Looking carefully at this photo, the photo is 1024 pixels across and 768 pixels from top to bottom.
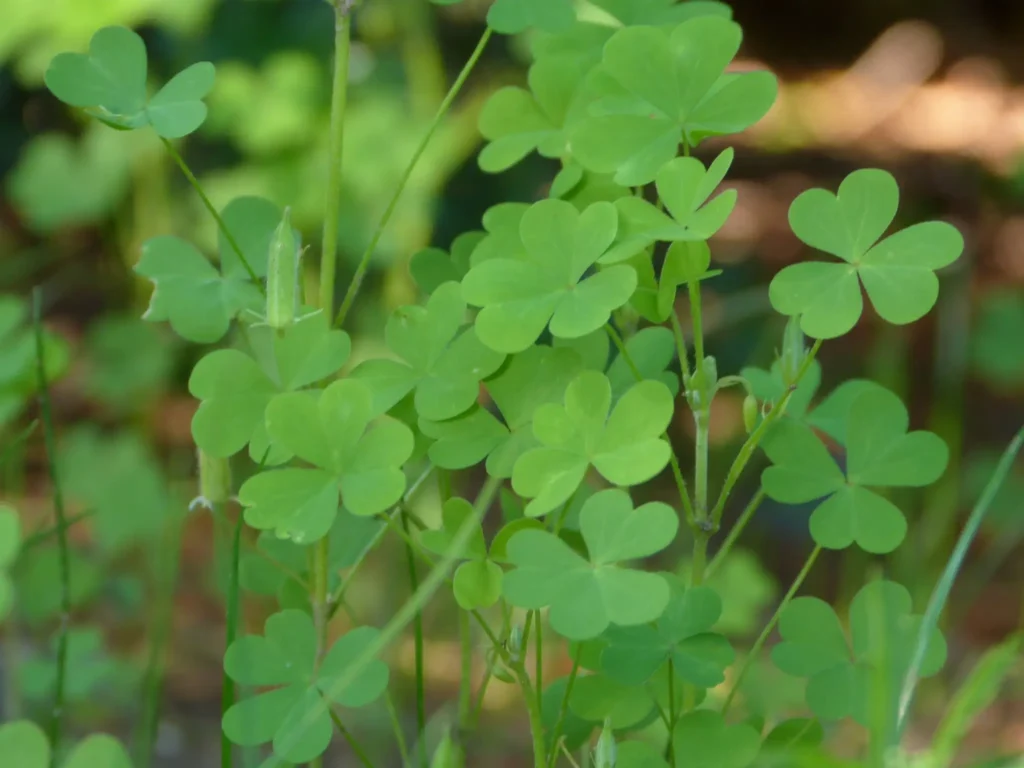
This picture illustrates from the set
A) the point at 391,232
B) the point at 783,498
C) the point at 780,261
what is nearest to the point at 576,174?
the point at 783,498

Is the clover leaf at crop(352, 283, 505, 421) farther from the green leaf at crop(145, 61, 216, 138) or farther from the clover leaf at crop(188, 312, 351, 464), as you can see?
the green leaf at crop(145, 61, 216, 138)

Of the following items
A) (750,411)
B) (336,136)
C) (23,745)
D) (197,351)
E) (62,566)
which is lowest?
(197,351)

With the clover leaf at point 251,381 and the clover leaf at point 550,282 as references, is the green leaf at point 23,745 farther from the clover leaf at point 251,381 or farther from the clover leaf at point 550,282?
the clover leaf at point 550,282

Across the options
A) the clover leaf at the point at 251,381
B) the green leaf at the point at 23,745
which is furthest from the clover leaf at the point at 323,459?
the green leaf at the point at 23,745

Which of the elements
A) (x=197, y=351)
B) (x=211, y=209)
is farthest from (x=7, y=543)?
(x=197, y=351)

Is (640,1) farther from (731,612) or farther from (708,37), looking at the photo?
(731,612)

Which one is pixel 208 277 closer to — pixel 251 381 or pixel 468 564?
pixel 251 381

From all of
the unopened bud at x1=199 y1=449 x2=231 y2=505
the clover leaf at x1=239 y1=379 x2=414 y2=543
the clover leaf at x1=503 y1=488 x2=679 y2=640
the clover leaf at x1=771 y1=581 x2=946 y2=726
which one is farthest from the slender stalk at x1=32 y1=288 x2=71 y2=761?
the clover leaf at x1=771 y1=581 x2=946 y2=726
